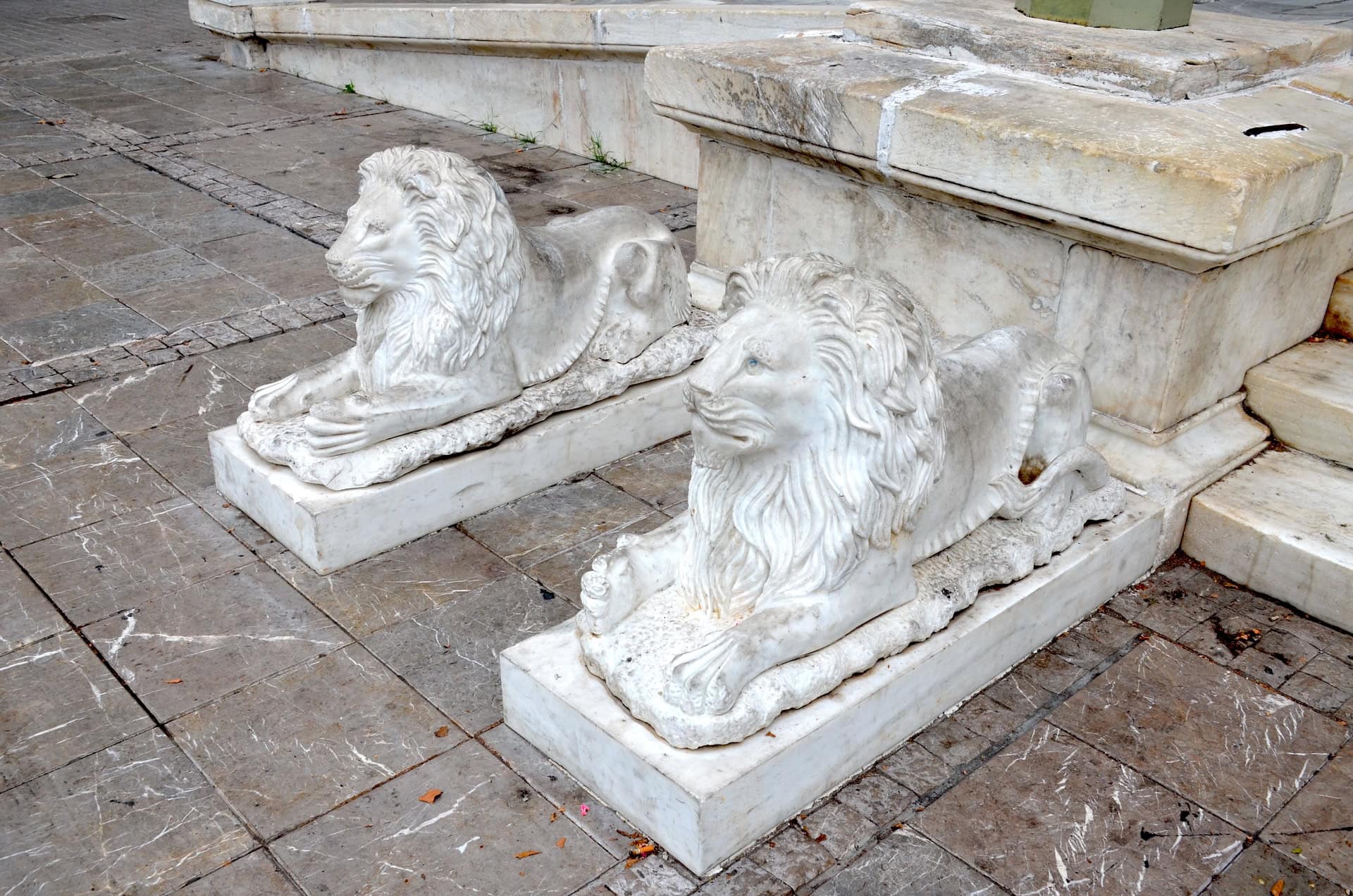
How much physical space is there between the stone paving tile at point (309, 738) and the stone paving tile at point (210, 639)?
0.26 ft

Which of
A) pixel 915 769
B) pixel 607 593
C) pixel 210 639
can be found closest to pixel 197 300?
pixel 210 639

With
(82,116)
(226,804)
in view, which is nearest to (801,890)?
(226,804)

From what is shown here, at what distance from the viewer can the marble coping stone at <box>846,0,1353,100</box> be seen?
415cm

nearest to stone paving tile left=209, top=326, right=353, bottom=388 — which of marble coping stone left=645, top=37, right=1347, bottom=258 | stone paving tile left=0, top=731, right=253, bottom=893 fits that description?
marble coping stone left=645, top=37, right=1347, bottom=258

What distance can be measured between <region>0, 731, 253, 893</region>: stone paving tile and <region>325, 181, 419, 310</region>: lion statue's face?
1.49 meters

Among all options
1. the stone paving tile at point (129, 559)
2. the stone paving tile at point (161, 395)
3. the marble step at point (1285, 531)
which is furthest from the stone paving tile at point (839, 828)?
the stone paving tile at point (161, 395)

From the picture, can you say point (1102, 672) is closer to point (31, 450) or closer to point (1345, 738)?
point (1345, 738)

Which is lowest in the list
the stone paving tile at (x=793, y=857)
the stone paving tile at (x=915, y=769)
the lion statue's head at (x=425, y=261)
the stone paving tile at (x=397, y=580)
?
the stone paving tile at (x=397, y=580)

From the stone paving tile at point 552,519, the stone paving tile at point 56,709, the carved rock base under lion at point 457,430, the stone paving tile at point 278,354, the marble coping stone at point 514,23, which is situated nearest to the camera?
the stone paving tile at point 56,709

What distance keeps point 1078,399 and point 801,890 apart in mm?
1677

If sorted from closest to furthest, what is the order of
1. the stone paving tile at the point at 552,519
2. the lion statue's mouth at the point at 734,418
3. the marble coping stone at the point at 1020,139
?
the lion statue's mouth at the point at 734,418 < the marble coping stone at the point at 1020,139 < the stone paving tile at the point at 552,519

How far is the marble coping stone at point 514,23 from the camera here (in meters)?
7.02

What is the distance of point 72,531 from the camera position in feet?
13.6

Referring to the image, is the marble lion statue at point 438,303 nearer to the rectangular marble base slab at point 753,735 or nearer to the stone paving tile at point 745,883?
the rectangular marble base slab at point 753,735
